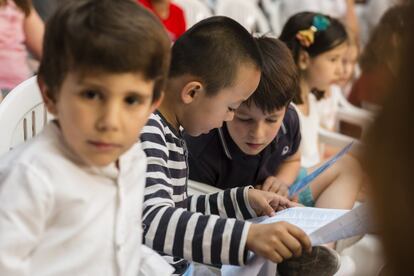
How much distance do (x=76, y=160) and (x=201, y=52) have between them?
0.45 meters

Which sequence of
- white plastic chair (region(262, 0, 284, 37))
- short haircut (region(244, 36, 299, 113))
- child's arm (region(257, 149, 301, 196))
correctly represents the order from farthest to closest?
white plastic chair (region(262, 0, 284, 37))
child's arm (region(257, 149, 301, 196))
short haircut (region(244, 36, 299, 113))

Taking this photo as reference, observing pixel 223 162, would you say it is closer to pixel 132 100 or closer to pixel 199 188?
pixel 199 188

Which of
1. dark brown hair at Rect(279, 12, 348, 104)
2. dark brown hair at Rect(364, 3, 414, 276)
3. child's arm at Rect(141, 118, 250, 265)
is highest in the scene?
dark brown hair at Rect(364, 3, 414, 276)

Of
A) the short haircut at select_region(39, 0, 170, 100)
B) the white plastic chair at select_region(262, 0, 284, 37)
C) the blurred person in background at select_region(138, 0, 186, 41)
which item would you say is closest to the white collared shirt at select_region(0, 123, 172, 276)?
the short haircut at select_region(39, 0, 170, 100)

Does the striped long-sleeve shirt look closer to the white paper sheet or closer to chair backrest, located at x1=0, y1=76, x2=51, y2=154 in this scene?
the white paper sheet

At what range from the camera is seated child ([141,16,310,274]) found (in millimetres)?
1140

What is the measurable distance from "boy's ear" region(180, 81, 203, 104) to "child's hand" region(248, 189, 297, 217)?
0.75ft

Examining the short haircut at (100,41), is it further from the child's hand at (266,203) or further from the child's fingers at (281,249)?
the child's hand at (266,203)

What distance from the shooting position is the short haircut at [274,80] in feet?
5.12

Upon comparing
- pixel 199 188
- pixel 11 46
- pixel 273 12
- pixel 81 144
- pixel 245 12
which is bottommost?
pixel 273 12

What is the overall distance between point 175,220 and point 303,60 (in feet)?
4.72

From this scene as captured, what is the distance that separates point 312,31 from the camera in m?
2.44

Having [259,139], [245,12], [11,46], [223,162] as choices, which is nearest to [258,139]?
[259,139]

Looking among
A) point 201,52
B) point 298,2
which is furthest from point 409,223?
point 298,2
